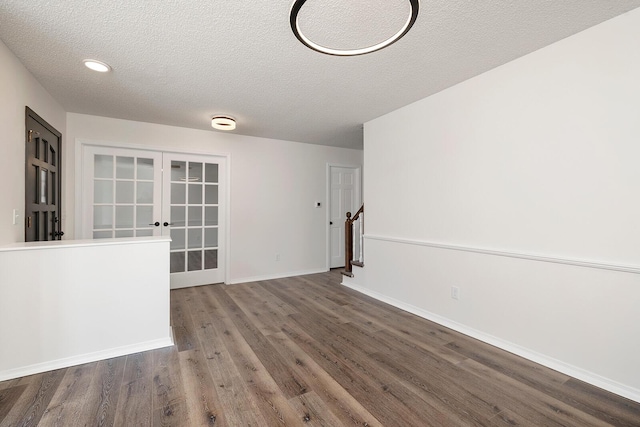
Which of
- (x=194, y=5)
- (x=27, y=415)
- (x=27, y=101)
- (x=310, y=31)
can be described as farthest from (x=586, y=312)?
(x=27, y=101)

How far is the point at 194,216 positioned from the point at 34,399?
2799mm

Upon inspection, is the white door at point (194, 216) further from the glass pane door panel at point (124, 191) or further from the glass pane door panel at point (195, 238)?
the glass pane door panel at point (124, 191)

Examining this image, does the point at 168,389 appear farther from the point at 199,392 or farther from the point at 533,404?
the point at 533,404

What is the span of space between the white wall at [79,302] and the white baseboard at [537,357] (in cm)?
251

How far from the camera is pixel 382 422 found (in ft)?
5.16

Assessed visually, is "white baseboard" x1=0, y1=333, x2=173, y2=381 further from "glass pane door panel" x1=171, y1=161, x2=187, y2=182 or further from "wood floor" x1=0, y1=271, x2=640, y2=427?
"glass pane door panel" x1=171, y1=161, x2=187, y2=182

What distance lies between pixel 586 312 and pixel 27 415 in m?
3.55

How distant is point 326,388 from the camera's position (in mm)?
1874

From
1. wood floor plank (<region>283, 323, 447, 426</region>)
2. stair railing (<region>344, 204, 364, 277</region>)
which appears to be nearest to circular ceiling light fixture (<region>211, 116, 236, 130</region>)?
stair railing (<region>344, 204, 364, 277</region>)

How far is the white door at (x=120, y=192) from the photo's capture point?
3729 millimetres

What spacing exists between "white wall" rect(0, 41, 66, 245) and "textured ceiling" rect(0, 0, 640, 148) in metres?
0.13

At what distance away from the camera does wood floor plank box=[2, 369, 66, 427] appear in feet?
5.24

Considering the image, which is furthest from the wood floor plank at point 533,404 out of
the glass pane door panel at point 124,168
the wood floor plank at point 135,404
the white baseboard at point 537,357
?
the glass pane door panel at point 124,168

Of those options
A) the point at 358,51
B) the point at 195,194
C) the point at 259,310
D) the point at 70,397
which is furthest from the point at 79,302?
the point at 358,51
